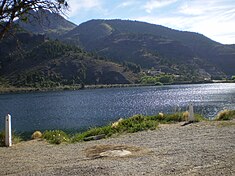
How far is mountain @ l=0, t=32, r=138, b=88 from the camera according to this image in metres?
162

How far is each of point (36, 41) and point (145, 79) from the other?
68.8 meters

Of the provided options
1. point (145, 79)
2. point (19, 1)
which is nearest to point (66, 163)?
point (19, 1)

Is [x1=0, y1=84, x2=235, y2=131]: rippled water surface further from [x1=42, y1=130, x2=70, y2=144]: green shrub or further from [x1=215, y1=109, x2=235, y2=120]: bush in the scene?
[x1=42, y1=130, x2=70, y2=144]: green shrub

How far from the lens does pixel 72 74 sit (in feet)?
563

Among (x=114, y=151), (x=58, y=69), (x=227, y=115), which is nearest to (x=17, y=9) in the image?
(x=114, y=151)

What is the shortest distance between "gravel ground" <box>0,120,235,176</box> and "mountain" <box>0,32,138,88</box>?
149 m

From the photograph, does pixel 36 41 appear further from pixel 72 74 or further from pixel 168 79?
pixel 168 79

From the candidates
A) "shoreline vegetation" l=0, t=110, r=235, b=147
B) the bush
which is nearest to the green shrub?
"shoreline vegetation" l=0, t=110, r=235, b=147

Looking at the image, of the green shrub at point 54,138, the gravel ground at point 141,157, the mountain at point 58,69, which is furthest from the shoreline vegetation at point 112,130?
the mountain at point 58,69

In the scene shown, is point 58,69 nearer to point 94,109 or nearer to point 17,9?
point 94,109

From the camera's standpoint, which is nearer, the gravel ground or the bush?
the gravel ground

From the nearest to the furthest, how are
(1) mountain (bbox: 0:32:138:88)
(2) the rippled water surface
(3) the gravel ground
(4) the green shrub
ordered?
(3) the gravel ground < (4) the green shrub < (2) the rippled water surface < (1) mountain (bbox: 0:32:138:88)

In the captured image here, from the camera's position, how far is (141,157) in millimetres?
9305

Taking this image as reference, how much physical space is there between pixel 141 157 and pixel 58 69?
546 ft
